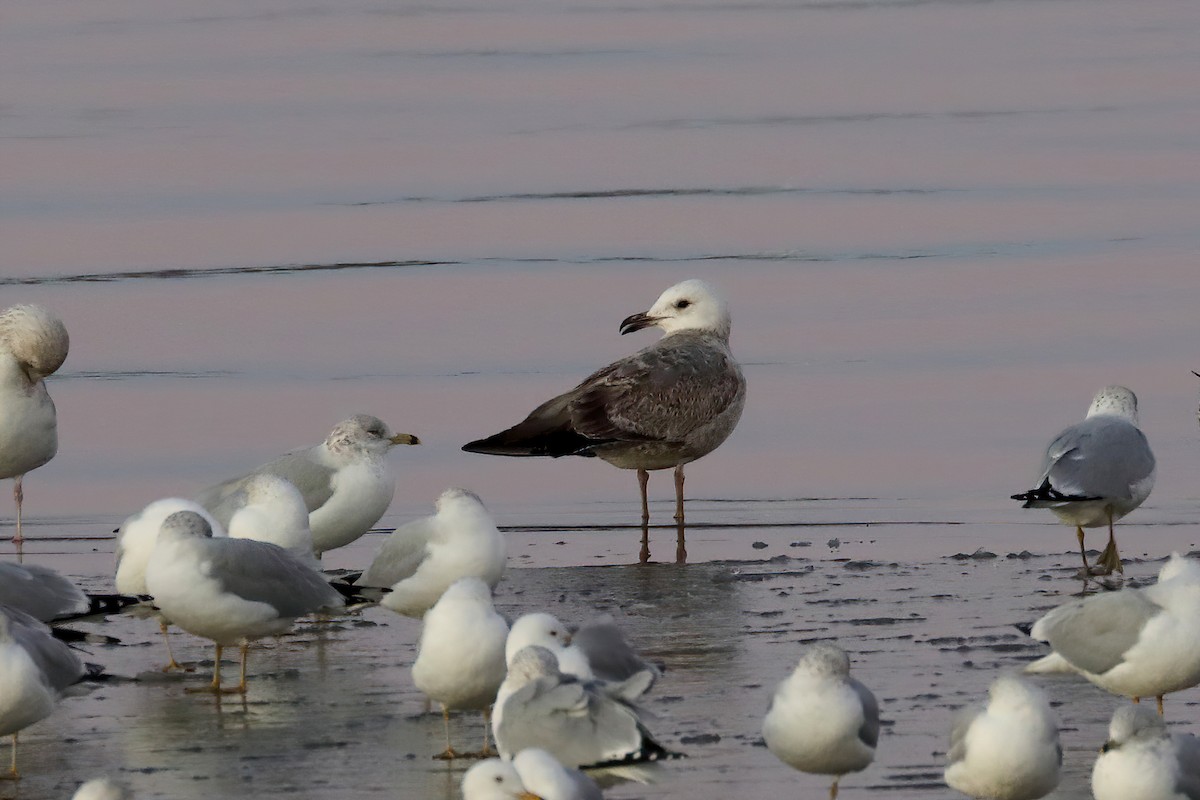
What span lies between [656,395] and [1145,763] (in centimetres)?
629

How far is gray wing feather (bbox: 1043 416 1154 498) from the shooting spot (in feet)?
36.0

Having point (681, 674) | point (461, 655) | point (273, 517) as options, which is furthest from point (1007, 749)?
point (273, 517)

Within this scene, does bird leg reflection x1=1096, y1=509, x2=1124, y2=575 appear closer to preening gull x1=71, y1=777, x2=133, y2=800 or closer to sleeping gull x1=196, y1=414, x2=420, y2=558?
sleeping gull x1=196, y1=414, x2=420, y2=558

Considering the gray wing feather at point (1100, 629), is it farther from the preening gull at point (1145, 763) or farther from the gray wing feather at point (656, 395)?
the gray wing feather at point (656, 395)

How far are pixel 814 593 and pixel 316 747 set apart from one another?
3.07 meters

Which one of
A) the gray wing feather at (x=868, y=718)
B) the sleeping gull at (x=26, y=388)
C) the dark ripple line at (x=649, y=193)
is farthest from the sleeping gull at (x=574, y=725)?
the dark ripple line at (x=649, y=193)

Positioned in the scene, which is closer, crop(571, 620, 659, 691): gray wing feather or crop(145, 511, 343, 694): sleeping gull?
crop(571, 620, 659, 691): gray wing feather

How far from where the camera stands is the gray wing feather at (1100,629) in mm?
8359

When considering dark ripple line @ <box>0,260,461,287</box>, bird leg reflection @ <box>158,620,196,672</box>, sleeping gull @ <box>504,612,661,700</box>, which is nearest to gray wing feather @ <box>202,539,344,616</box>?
bird leg reflection @ <box>158,620,196,672</box>

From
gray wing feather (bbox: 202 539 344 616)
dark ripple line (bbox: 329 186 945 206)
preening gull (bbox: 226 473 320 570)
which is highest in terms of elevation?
dark ripple line (bbox: 329 186 945 206)

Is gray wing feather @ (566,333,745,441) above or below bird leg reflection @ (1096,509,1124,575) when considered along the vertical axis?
above

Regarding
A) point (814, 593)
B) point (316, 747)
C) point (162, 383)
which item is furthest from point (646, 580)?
point (162, 383)

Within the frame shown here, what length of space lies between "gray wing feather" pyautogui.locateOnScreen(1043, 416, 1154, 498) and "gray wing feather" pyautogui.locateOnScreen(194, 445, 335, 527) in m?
3.35

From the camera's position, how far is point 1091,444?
11188mm
